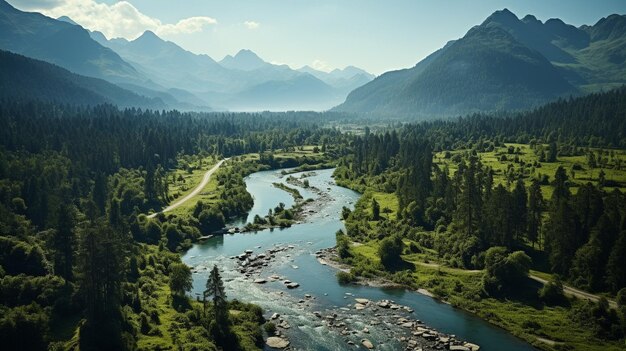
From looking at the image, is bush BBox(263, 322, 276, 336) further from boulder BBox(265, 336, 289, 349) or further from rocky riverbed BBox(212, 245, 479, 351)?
boulder BBox(265, 336, 289, 349)

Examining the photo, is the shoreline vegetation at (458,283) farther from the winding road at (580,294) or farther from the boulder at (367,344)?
the boulder at (367,344)

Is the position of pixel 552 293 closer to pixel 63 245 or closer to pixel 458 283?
pixel 458 283

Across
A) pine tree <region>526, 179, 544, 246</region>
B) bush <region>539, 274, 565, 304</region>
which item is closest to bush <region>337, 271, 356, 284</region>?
bush <region>539, 274, 565, 304</region>

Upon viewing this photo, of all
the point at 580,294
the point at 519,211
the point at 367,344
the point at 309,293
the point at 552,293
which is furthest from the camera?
the point at 519,211

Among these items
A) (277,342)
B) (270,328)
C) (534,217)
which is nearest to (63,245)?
(270,328)

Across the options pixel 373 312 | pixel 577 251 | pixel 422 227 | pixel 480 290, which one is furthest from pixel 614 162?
pixel 373 312

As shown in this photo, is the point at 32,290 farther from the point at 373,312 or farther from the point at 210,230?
the point at 210,230
